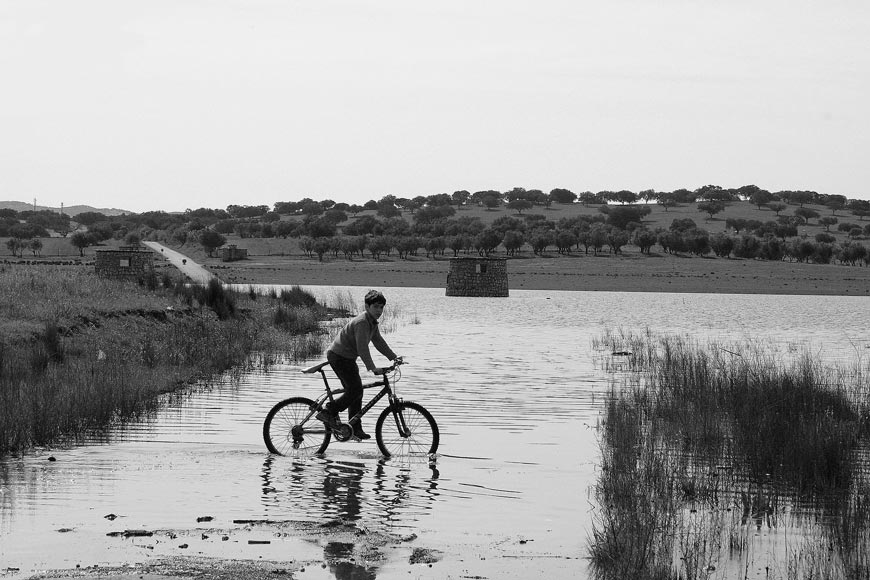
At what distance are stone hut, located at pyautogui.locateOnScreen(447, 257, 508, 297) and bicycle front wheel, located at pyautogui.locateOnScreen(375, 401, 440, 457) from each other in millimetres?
66161

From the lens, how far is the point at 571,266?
10869 cm

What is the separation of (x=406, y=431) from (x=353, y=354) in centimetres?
115

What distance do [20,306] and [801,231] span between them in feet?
539

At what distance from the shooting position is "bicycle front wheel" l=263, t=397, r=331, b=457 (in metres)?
13.8

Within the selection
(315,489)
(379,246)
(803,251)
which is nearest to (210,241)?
(379,246)

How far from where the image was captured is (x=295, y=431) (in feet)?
45.2

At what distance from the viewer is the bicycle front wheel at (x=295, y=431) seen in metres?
13.8

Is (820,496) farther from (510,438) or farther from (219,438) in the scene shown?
(219,438)

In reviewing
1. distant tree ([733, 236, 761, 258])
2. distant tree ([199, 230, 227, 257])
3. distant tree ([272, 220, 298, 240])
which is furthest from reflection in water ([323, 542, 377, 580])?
distant tree ([272, 220, 298, 240])

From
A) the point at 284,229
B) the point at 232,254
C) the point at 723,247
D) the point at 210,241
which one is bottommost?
the point at 232,254

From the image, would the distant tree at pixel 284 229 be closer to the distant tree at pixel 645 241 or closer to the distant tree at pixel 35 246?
the distant tree at pixel 35 246

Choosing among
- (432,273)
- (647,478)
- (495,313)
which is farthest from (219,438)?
(432,273)

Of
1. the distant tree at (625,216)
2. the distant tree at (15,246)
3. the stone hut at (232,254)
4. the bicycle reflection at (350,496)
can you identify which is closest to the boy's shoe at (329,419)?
the bicycle reflection at (350,496)

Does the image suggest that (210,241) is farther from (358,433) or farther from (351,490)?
(351,490)
